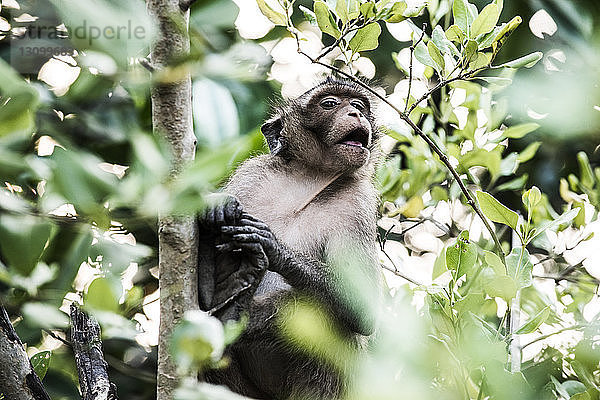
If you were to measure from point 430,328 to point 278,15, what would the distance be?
2.79 ft

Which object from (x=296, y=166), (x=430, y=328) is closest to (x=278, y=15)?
(x=430, y=328)

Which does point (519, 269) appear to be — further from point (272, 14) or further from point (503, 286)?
point (272, 14)

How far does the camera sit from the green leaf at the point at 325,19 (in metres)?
2.02

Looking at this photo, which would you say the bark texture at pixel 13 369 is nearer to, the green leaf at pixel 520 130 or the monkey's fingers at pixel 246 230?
the monkey's fingers at pixel 246 230

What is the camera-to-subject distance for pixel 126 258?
48.4 inches

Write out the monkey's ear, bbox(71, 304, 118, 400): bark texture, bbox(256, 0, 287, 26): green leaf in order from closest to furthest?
bbox(256, 0, 287, 26): green leaf, bbox(71, 304, 118, 400): bark texture, the monkey's ear

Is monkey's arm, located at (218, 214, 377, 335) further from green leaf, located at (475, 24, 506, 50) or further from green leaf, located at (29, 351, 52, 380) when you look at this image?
green leaf, located at (475, 24, 506, 50)

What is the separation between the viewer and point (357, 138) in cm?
361

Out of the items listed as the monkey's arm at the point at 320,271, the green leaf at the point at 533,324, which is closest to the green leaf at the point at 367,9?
the green leaf at the point at 533,324

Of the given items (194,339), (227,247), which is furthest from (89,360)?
(194,339)

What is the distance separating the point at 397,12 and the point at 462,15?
29 centimetres

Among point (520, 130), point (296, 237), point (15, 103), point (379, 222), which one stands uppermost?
point (15, 103)

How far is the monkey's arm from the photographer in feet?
9.49

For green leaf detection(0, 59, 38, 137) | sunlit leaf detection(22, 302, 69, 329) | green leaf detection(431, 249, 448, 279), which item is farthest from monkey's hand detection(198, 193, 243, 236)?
green leaf detection(0, 59, 38, 137)
